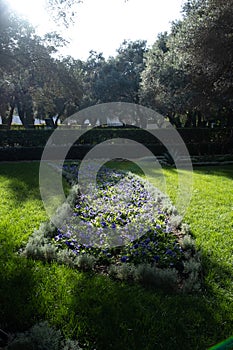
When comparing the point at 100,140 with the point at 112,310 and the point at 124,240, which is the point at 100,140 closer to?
the point at 124,240

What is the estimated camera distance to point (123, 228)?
4965 millimetres

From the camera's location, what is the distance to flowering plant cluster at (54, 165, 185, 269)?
4065mm

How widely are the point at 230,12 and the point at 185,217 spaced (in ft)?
27.1

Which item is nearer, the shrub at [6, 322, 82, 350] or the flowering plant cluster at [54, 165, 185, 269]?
the shrub at [6, 322, 82, 350]

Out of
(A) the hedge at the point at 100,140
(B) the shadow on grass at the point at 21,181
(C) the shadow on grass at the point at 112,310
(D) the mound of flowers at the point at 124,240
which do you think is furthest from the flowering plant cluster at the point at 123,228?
(A) the hedge at the point at 100,140

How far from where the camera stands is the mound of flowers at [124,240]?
354 centimetres

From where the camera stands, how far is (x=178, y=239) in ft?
15.6

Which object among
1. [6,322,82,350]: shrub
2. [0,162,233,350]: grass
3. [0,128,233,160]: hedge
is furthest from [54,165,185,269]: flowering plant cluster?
[0,128,233,160]: hedge

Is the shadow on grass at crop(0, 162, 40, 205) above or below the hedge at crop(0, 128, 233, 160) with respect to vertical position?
below

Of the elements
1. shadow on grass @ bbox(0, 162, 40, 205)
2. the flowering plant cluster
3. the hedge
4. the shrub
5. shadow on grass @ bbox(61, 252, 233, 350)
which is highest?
the hedge

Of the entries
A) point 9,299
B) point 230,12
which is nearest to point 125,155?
point 230,12

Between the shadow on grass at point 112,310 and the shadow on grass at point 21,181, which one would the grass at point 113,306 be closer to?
the shadow on grass at point 112,310

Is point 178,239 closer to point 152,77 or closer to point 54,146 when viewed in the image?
point 54,146

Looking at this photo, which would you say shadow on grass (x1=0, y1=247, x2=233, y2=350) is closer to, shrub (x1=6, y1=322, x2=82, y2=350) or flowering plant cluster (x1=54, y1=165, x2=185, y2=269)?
shrub (x1=6, y1=322, x2=82, y2=350)
